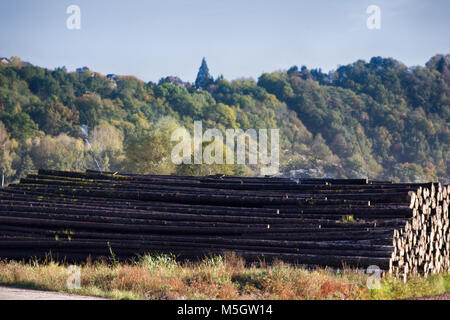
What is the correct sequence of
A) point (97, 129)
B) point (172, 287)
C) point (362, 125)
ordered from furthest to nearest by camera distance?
point (362, 125) → point (97, 129) → point (172, 287)

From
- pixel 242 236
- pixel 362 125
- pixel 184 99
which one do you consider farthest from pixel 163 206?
pixel 362 125

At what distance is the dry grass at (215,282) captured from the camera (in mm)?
10742

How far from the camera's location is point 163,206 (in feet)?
51.2

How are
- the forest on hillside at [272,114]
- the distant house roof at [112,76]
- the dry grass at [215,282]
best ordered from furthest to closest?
the distant house roof at [112,76]
the forest on hillside at [272,114]
the dry grass at [215,282]

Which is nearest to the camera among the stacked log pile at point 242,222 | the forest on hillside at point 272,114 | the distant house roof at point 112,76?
the stacked log pile at point 242,222

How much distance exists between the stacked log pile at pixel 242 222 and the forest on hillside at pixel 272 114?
51984 millimetres

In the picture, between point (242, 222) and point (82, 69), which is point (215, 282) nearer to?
point (242, 222)

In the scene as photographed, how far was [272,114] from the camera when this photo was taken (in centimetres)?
10425

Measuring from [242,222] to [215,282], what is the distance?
132 inches

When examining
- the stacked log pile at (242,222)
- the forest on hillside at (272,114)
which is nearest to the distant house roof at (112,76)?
the forest on hillside at (272,114)

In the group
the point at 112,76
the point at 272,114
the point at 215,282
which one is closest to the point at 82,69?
the point at 112,76

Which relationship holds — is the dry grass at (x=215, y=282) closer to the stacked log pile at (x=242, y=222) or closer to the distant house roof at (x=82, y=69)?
the stacked log pile at (x=242, y=222)
